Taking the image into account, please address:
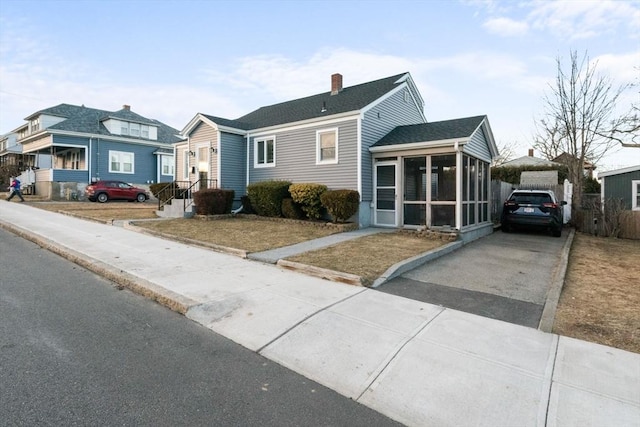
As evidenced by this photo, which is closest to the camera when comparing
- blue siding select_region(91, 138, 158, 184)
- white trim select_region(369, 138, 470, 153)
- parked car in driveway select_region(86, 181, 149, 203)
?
white trim select_region(369, 138, 470, 153)

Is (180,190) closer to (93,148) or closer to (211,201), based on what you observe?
(211,201)

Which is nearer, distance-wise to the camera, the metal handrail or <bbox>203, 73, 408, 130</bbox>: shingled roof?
<bbox>203, 73, 408, 130</bbox>: shingled roof

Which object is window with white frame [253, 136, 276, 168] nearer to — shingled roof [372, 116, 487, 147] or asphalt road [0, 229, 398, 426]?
shingled roof [372, 116, 487, 147]

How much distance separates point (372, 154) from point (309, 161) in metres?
2.79

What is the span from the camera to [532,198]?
43.8ft

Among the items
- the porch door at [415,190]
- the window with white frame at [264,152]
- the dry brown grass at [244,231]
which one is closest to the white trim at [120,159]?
the window with white frame at [264,152]

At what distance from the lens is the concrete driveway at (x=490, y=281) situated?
17.1 ft

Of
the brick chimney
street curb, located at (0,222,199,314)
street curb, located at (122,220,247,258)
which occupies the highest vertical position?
the brick chimney

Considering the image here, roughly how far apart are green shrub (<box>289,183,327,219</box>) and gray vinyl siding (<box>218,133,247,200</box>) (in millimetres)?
4595

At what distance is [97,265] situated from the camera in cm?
682

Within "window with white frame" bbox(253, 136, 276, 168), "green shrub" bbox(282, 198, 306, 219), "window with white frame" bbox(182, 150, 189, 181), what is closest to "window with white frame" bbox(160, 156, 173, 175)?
"window with white frame" bbox(182, 150, 189, 181)

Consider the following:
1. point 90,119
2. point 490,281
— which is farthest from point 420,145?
point 90,119

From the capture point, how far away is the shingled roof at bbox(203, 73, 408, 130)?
14.9m

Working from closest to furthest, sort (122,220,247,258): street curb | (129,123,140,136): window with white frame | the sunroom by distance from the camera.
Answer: (122,220,247,258): street curb, the sunroom, (129,123,140,136): window with white frame
